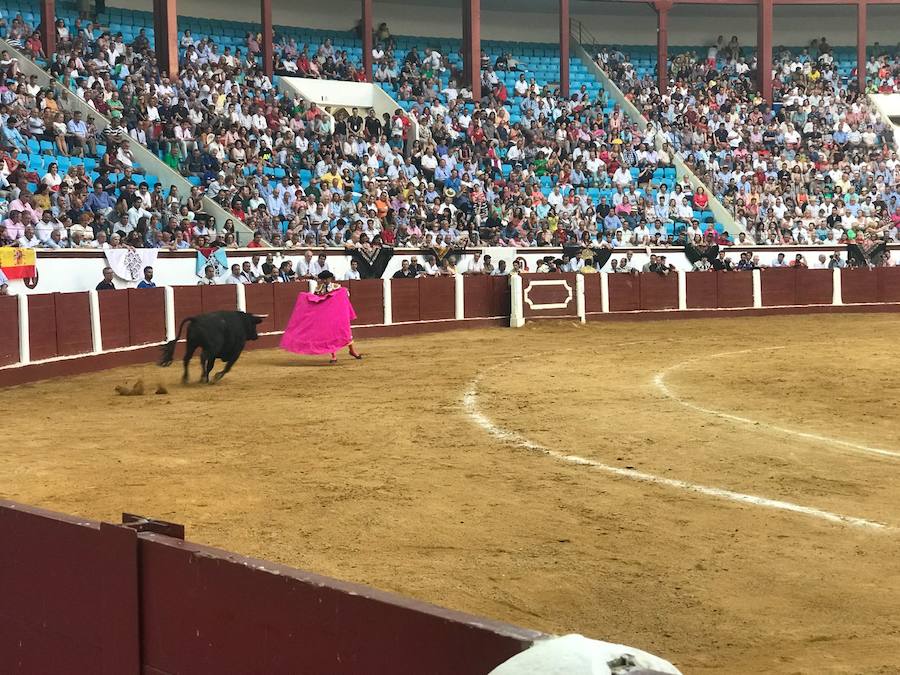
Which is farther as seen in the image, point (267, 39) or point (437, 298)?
point (267, 39)

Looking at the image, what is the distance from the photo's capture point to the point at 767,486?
6.64m

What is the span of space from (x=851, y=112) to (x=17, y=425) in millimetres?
25608

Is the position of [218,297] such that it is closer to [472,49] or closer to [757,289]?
[757,289]

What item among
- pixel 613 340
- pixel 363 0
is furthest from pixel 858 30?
pixel 613 340

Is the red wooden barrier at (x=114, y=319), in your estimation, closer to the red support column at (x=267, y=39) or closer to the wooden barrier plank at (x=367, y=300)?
the wooden barrier plank at (x=367, y=300)

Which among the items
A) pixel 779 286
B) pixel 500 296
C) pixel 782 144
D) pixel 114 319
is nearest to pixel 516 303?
pixel 500 296

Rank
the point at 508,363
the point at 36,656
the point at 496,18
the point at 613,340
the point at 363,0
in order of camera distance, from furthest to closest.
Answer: the point at 496,18, the point at 363,0, the point at 613,340, the point at 508,363, the point at 36,656

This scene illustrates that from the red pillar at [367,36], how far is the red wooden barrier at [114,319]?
44.8 feet

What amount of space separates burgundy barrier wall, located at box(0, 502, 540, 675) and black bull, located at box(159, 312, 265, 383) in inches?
A: 352

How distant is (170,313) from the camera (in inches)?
632

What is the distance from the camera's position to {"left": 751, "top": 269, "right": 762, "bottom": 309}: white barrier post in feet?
77.6

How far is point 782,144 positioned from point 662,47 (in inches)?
170

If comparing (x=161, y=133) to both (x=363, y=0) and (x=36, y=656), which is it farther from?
(x=36, y=656)

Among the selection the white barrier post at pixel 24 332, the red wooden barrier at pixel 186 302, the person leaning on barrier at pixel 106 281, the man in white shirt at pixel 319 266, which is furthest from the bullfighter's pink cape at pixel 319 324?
the man in white shirt at pixel 319 266
